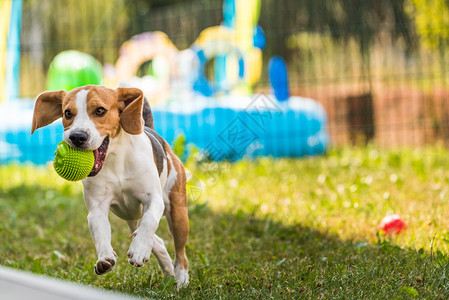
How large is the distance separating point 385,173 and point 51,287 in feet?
16.6

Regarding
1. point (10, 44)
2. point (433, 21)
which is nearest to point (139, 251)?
point (433, 21)

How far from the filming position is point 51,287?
1933 millimetres

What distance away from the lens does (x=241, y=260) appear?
3.84 m

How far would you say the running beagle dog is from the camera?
9.04 ft

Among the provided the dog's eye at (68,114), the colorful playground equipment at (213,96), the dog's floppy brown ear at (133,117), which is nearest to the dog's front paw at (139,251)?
the dog's floppy brown ear at (133,117)

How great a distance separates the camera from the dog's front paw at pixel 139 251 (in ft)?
8.93

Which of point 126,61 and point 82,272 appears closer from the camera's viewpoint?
point 82,272

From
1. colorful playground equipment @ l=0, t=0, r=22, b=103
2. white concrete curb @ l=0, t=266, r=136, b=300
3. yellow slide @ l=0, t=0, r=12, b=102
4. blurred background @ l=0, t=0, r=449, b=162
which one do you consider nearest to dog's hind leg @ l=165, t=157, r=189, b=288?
white concrete curb @ l=0, t=266, r=136, b=300

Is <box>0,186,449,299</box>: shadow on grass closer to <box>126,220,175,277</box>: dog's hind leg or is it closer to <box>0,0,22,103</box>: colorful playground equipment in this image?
<box>126,220,175,277</box>: dog's hind leg

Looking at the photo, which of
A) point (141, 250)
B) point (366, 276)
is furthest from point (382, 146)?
point (141, 250)

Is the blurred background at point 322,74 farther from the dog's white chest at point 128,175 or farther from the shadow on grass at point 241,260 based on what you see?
the dog's white chest at point 128,175

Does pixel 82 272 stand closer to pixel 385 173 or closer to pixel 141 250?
pixel 141 250

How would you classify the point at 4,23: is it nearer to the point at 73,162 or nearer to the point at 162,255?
the point at 162,255

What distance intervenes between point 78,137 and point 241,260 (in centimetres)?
153
